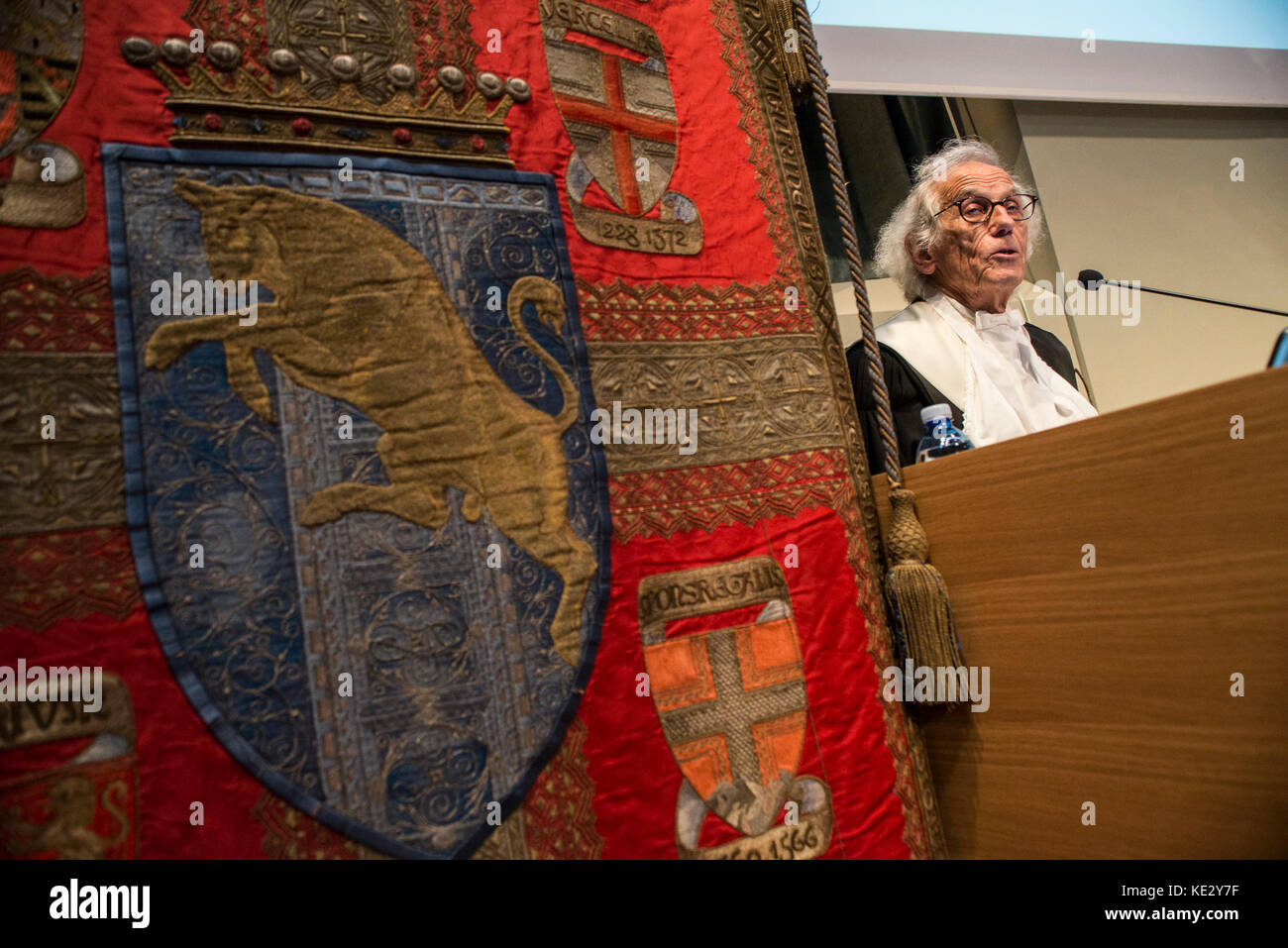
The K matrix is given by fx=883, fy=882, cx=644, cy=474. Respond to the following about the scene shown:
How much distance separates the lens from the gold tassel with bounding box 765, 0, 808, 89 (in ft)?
6.24

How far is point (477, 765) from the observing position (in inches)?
49.9

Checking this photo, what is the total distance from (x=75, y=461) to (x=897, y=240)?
2223 mm

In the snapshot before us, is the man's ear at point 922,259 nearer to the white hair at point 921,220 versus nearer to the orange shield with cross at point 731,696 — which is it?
the white hair at point 921,220

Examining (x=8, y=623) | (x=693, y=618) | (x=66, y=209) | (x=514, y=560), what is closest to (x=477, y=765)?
(x=514, y=560)

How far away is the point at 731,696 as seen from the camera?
147 cm

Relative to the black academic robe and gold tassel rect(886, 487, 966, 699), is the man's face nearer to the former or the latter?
the black academic robe
